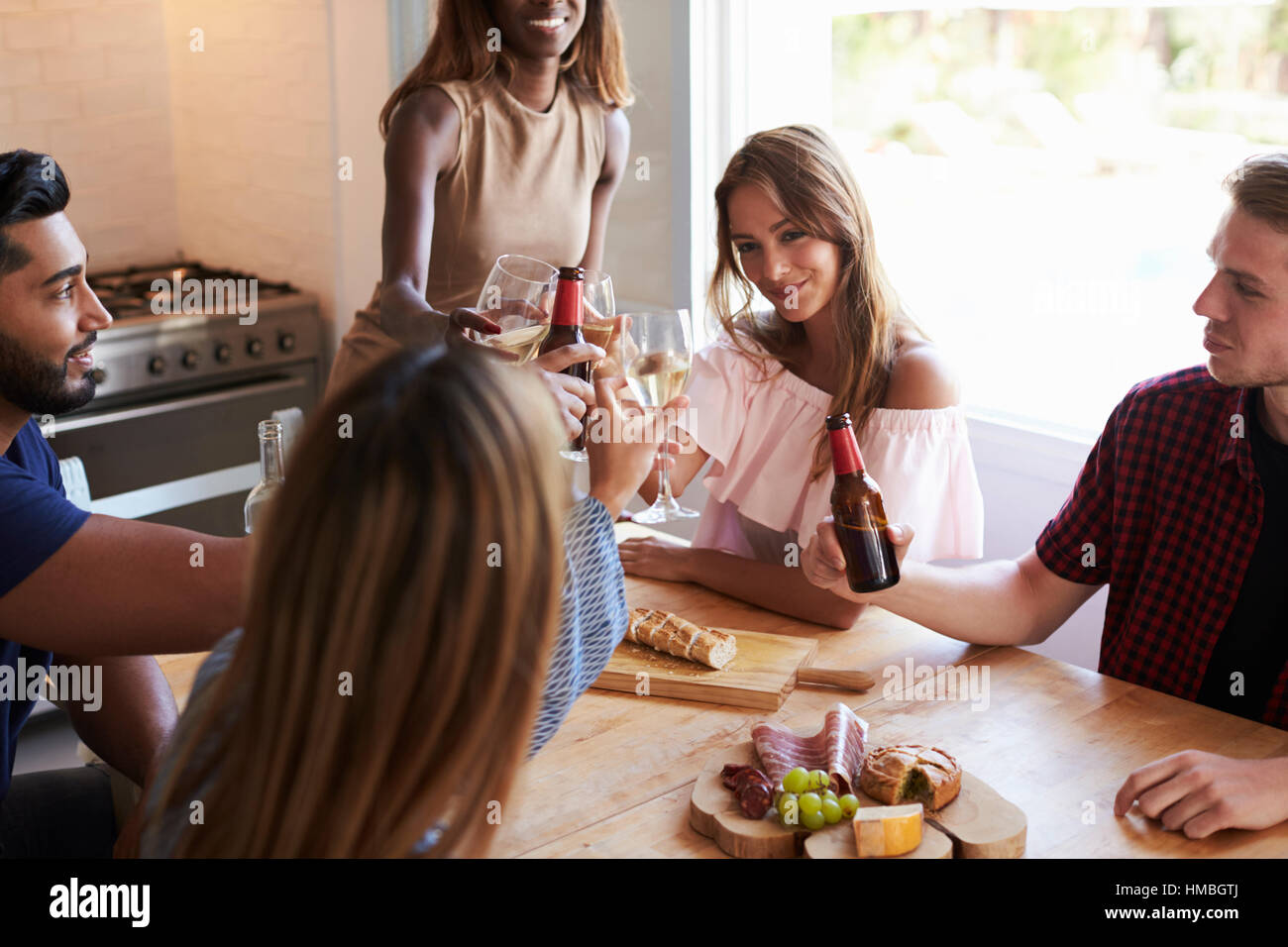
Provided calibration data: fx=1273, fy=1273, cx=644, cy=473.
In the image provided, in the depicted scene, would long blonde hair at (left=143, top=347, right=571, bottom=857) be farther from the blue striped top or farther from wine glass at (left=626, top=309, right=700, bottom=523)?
wine glass at (left=626, top=309, right=700, bottom=523)

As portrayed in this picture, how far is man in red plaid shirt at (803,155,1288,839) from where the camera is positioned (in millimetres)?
1570

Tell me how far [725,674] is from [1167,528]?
676mm

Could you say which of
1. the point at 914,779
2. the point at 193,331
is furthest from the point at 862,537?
the point at 193,331

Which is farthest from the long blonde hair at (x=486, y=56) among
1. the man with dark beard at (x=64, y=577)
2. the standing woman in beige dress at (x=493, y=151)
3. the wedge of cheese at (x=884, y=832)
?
the wedge of cheese at (x=884, y=832)

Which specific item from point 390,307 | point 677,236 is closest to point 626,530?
point 390,307

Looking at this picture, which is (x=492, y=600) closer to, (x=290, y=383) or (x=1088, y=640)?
(x=1088, y=640)

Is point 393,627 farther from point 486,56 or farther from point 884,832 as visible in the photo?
point 486,56

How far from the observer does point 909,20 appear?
2.93 metres

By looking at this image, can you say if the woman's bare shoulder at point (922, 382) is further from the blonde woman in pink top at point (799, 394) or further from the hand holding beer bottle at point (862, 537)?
the hand holding beer bottle at point (862, 537)

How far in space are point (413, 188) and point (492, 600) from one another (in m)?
1.78

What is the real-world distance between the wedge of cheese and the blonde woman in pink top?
598 millimetres

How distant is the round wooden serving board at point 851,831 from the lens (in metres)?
1.19

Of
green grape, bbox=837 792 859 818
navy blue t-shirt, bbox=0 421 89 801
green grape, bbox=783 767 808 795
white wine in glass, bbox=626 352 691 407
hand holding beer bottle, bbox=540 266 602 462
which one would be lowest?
green grape, bbox=837 792 859 818

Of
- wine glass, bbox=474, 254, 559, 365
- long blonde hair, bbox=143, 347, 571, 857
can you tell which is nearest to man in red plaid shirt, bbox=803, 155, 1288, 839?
wine glass, bbox=474, 254, 559, 365
